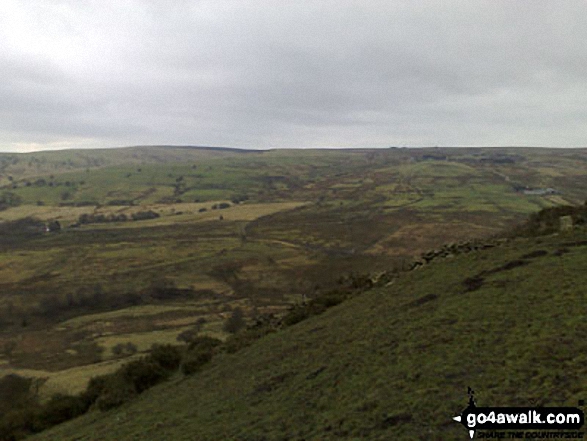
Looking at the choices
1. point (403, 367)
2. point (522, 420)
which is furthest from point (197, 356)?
point (522, 420)

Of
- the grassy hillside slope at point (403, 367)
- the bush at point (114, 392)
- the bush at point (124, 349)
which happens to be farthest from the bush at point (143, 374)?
the bush at point (124, 349)

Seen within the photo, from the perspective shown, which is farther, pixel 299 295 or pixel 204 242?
pixel 204 242

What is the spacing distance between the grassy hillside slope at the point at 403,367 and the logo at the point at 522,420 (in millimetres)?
351

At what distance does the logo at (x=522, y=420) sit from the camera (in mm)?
11148

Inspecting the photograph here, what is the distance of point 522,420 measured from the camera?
11930 millimetres

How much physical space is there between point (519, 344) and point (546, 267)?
11349mm

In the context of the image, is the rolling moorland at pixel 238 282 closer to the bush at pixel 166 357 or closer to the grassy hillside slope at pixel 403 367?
the grassy hillside slope at pixel 403 367

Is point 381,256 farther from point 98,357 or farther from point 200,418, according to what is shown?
point 200,418

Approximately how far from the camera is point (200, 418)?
63.0ft

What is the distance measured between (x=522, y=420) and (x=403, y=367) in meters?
5.92

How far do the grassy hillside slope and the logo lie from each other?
13.8 inches

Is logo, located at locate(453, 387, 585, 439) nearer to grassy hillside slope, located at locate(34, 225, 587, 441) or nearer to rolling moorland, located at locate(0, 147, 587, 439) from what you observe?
grassy hillside slope, located at locate(34, 225, 587, 441)

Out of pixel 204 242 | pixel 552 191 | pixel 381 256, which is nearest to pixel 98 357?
pixel 381 256

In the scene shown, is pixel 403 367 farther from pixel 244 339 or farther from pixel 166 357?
pixel 166 357
